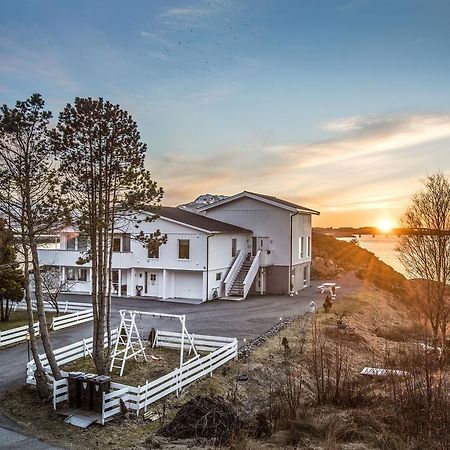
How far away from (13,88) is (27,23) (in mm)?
2429

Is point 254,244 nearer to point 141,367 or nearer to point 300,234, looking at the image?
point 300,234

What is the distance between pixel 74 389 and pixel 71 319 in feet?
37.8

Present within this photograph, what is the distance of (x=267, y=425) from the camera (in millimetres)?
11789

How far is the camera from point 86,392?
43.1 ft

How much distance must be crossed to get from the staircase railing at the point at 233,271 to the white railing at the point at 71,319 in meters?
10.6

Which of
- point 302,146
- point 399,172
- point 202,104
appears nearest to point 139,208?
point 202,104

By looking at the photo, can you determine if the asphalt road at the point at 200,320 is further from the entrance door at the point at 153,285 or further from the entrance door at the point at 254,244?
the entrance door at the point at 254,244

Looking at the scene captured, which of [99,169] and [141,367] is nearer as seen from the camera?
[99,169]

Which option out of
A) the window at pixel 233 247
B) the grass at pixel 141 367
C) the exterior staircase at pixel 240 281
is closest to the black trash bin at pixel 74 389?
the grass at pixel 141 367

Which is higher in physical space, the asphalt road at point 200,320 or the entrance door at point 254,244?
the entrance door at point 254,244

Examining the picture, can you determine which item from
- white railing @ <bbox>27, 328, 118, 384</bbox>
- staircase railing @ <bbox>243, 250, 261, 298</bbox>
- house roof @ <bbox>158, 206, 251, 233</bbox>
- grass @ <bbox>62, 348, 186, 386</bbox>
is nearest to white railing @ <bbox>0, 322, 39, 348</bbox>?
white railing @ <bbox>27, 328, 118, 384</bbox>

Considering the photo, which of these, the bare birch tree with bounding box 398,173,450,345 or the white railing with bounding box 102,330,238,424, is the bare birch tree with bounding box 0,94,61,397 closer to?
the white railing with bounding box 102,330,238,424

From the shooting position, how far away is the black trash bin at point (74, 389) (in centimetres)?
1325

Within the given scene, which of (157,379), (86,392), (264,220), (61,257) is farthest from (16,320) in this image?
(264,220)
